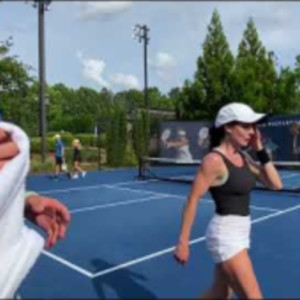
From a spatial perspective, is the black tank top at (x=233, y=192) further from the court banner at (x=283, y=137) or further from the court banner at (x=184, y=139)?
the court banner at (x=184, y=139)

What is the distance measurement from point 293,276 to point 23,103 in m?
20.3

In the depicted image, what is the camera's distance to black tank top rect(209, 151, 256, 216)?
3.74 metres

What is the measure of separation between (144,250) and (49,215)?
5764mm

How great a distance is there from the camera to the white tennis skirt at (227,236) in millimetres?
3582

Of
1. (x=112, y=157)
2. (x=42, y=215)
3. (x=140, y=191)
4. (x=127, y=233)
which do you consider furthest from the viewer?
(x=112, y=157)

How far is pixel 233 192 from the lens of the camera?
375cm

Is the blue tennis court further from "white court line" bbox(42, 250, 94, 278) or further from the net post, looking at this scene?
the net post

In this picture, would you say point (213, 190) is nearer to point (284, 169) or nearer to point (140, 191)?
point (140, 191)

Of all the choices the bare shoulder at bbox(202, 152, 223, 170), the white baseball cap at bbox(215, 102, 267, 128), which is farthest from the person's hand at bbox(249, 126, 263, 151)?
the bare shoulder at bbox(202, 152, 223, 170)

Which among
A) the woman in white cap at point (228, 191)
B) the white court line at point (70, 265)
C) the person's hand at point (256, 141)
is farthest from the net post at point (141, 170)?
the woman in white cap at point (228, 191)

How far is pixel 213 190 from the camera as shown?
12.4 ft

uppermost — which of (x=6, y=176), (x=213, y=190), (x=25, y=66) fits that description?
(x=25, y=66)

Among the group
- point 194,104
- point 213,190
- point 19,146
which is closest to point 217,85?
point 194,104

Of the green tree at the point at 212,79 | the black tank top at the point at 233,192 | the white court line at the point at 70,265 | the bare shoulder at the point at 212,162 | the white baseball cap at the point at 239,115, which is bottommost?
the white court line at the point at 70,265
